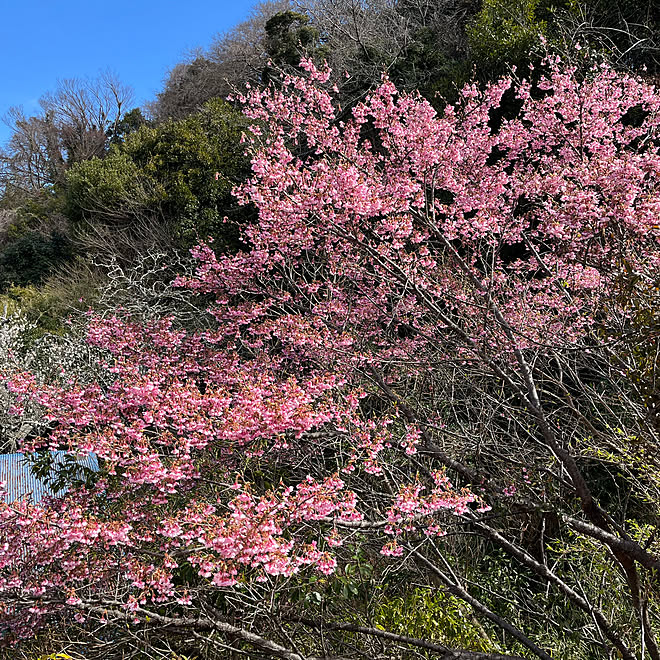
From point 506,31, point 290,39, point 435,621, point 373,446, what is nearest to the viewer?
point 373,446

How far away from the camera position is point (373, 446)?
2.95 m

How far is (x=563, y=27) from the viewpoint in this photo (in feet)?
23.7

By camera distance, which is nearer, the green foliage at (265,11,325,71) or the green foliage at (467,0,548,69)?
the green foliage at (467,0,548,69)

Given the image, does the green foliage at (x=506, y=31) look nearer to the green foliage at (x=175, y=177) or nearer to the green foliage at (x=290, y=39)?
the green foliage at (x=290, y=39)

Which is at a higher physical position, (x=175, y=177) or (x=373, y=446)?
(x=175, y=177)

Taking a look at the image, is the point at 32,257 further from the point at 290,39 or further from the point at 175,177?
the point at 290,39

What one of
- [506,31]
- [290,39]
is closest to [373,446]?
[506,31]

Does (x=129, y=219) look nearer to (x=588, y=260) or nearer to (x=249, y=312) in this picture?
(x=249, y=312)

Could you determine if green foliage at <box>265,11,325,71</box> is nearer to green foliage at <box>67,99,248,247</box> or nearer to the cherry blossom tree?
green foliage at <box>67,99,248,247</box>

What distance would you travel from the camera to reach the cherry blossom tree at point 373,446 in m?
2.64

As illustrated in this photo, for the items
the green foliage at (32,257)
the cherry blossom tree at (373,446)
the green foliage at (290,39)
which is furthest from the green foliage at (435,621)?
the green foliage at (32,257)

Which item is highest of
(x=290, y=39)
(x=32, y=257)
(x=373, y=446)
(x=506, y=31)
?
(x=290, y=39)

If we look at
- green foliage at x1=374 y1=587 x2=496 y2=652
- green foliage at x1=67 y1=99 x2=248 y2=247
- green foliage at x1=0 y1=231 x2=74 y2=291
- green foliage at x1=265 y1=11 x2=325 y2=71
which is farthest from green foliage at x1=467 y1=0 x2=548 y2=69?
green foliage at x1=0 y1=231 x2=74 y2=291

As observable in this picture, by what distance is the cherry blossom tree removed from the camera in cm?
264
